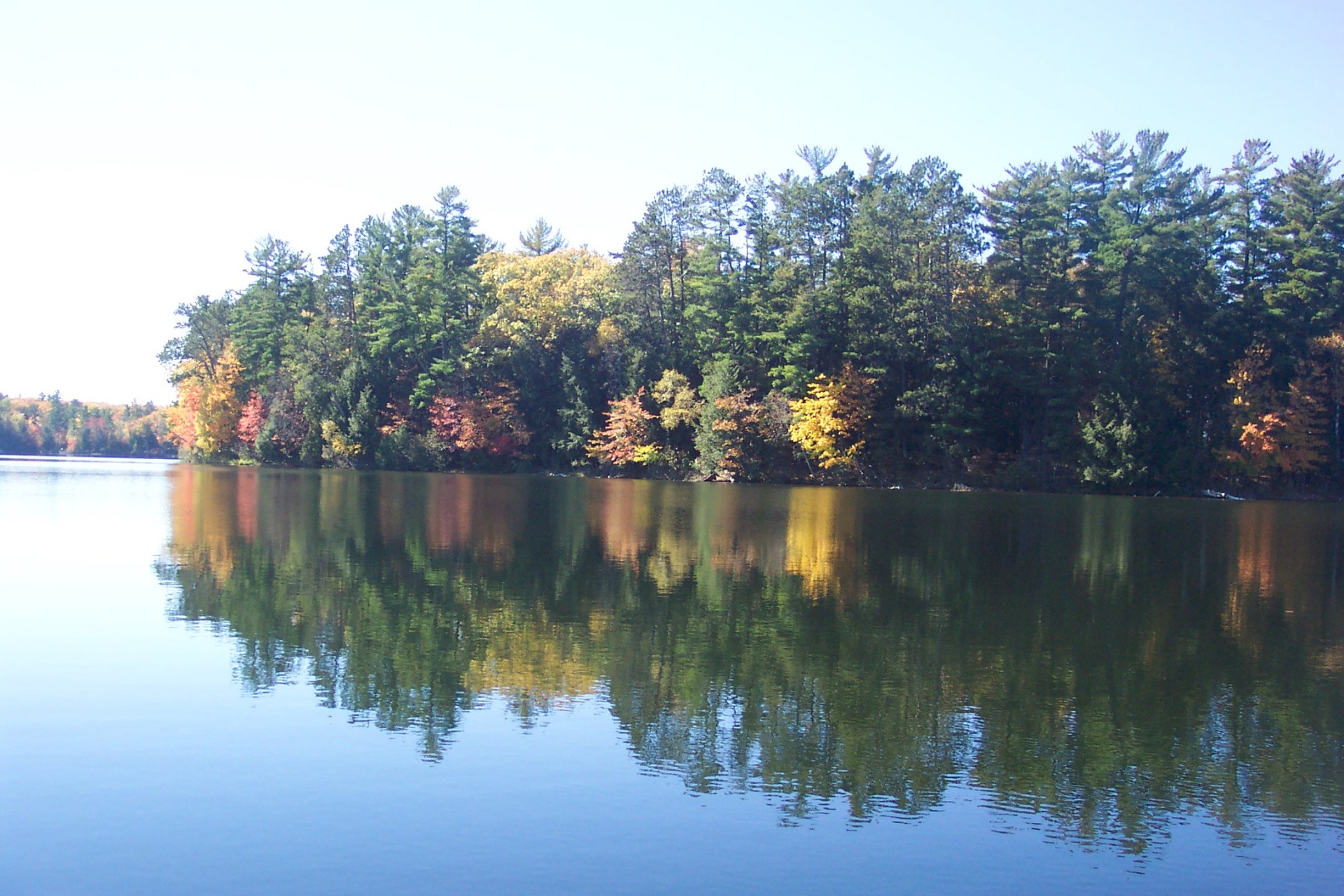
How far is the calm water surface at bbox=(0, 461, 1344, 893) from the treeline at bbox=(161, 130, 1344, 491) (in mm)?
36614

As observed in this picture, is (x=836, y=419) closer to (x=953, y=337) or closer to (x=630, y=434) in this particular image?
(x=953, y=337)

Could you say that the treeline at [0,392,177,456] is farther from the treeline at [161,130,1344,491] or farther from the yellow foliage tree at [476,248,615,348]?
the treeline at [161,130,1344,491]

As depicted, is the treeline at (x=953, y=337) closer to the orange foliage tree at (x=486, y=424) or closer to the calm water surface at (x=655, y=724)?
the orange foliage tree at (x=486, y=424)

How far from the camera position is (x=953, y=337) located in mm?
58031

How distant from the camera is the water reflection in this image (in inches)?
342

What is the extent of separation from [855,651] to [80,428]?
142m

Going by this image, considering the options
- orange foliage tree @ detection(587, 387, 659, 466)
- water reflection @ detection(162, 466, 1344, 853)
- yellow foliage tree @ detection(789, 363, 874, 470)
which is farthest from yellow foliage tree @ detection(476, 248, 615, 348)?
water reflection @ detection(162, 466, 1344, 853)

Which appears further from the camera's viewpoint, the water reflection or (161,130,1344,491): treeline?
(161,130,1344,491): treeline

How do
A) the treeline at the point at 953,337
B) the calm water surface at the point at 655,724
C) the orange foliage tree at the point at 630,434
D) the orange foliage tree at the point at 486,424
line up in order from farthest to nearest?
the orange foliage tree at the point at 486,424
the orange foliage tree at the point at 630,434
the treeline at the point at 953,337
the calm water surface at the point at 655,724

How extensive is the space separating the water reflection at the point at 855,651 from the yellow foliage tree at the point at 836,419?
1176 inches

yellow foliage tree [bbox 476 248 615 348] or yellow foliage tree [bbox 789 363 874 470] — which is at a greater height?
yellow foliage tree [bbox 476 248 615 348]

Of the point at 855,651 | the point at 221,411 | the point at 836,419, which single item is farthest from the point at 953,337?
the point at 221,411

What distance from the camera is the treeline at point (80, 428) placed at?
4968 inches

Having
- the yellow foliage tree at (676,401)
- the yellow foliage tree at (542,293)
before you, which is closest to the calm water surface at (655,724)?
the yellow foliage tree at (676,401)
